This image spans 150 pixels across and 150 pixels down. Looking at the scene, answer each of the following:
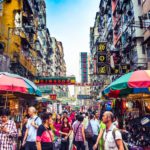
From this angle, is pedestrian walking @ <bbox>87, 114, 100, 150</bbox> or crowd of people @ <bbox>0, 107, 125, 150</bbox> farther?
pedestrian walking @ <bbox>87, 114, 100, 150</bbox>

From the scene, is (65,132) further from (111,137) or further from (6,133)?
(111,137)

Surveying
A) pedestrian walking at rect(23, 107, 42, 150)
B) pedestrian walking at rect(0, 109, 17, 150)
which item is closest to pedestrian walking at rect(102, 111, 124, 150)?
pedestrian walking at rect(0, 109, 17, 150)

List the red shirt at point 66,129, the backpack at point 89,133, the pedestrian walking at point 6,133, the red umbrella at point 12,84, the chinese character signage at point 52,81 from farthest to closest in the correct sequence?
1. the chinese character signage at point 52,81
2. the red shirt at point 66,129
3. the backpack at point 89,133
4. the red umbrella at point 12,84
5. the pedestrian walking at point 6,133

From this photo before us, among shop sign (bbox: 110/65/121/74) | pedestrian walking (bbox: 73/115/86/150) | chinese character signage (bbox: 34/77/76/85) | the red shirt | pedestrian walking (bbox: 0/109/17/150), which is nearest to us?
pedestrian walking (bbox: 0/109/17/150)

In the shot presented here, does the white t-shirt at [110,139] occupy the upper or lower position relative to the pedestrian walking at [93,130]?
upper

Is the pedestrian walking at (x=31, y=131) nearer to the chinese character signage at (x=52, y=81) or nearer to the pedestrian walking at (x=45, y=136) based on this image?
the pedestrian walking at (x=45, y=136)

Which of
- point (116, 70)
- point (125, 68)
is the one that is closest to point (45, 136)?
point (116, 70)

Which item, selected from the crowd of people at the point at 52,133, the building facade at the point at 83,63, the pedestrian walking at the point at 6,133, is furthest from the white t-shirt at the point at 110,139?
the building facade at the point at 83,63

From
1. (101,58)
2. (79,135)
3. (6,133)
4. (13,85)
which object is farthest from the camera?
(101,58)

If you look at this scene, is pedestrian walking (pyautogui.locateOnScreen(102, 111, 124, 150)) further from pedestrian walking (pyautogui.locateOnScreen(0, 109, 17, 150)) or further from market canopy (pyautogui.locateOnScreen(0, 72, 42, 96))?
market canopy (pyautogui.locateOnScreen(0, 72, 42, 96))

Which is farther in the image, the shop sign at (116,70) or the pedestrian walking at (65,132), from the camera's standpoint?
the shop sign at (116,70)

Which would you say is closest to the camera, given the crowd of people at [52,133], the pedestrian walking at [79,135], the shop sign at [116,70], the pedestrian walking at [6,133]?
the crowd of people at [52,133]

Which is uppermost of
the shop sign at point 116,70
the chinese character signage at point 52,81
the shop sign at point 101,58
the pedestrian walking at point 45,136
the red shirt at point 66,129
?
the shop sign at point 101,58

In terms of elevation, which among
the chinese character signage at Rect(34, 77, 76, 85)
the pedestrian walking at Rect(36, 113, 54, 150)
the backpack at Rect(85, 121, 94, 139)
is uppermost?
the chinese character signage at Rect(34, 77, 76, 85)
